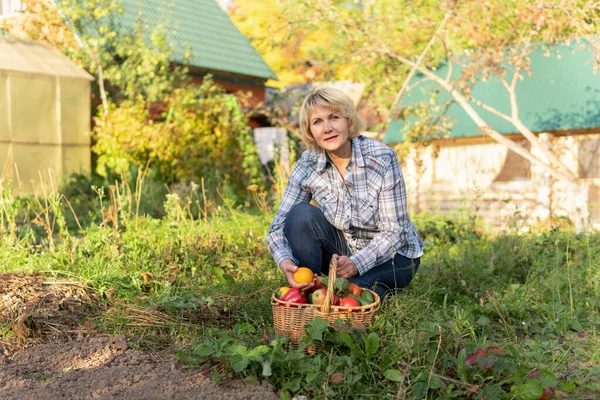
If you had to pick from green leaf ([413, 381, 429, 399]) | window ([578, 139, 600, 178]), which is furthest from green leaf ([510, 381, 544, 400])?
window ([578, 139, 600, 178])

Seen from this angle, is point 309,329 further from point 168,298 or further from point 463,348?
point 168,298

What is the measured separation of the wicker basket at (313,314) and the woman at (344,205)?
50 cm

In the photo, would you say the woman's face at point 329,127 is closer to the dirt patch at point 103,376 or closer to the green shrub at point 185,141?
the dirt patch at point 103,376

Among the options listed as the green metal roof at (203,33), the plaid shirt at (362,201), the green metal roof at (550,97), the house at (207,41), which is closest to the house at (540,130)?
the green metal roof at (550,97)

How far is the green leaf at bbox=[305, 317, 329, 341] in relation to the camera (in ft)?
8.86

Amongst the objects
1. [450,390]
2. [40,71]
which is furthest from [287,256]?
[40,71]

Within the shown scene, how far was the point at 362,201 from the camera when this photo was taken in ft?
11.9

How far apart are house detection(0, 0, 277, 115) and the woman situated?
9.41 metres

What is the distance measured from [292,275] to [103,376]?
99 centimetres

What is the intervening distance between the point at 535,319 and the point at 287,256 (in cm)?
147

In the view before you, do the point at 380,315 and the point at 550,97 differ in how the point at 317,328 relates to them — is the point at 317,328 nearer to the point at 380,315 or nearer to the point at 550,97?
the point at 380,315

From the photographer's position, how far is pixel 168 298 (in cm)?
359

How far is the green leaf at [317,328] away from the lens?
2.70 metres

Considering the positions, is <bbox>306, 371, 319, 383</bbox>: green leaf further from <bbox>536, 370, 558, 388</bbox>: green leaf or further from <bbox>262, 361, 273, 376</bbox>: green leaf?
<bbox>536, 370, 558, 388</bbox>: green leaf
